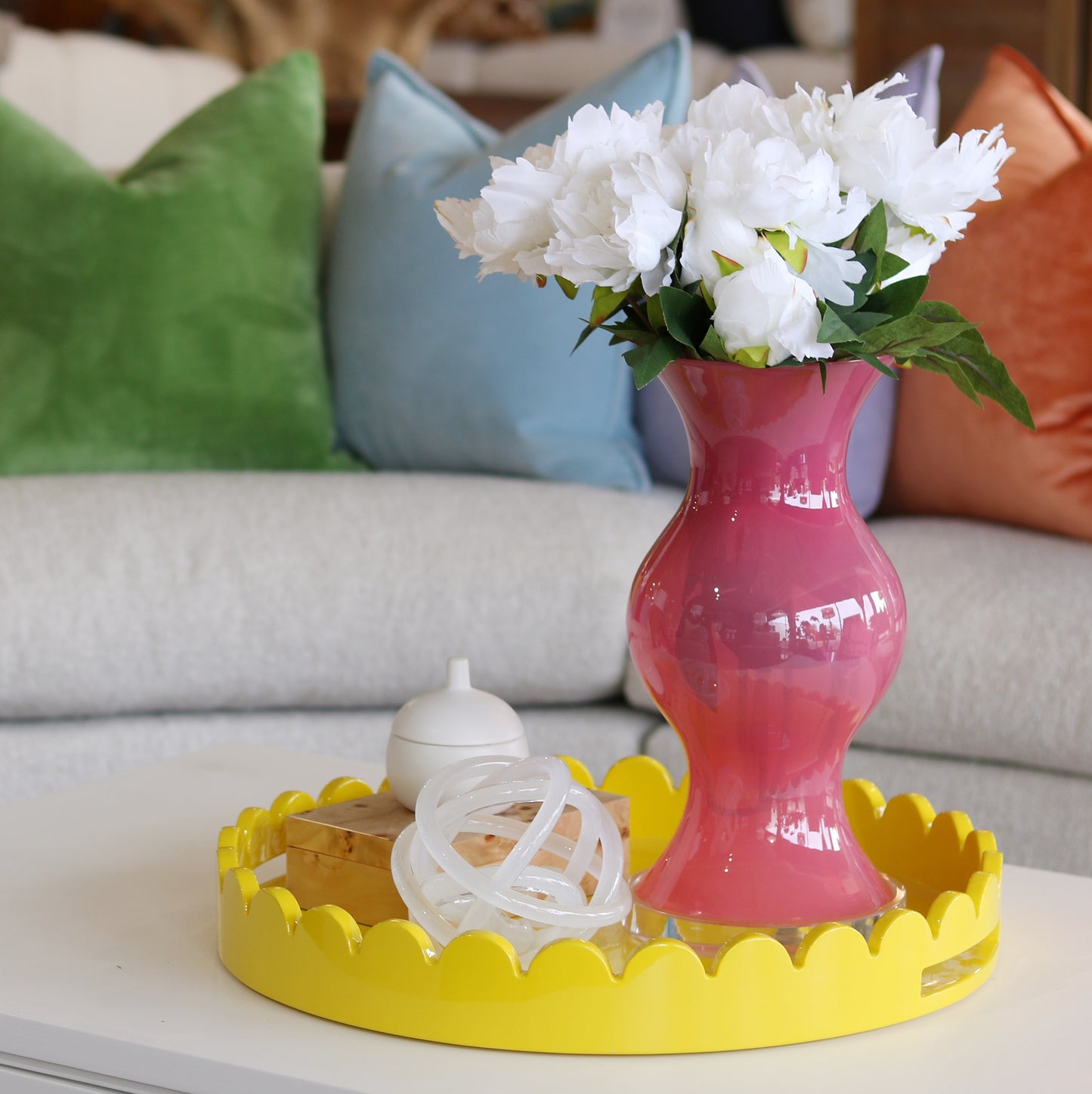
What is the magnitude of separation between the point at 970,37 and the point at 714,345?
11.4 feet

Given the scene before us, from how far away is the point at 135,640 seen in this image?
1.50 m

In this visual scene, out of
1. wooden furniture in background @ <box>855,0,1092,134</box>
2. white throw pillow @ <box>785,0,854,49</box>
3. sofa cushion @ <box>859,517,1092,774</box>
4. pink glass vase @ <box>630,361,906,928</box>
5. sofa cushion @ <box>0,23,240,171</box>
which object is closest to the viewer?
pink glass vase @ <box>630,361,906,928</box>

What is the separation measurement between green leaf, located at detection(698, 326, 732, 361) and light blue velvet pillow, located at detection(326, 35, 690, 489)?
106 centimetres

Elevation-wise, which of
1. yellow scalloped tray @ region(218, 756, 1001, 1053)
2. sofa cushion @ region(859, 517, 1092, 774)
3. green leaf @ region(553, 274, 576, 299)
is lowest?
sofa cushion @ region(859, 517, 1092, 774)

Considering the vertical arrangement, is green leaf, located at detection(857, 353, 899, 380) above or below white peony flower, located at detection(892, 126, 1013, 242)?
below

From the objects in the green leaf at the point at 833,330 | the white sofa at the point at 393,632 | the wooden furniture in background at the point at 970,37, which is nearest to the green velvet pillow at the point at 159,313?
the white sofa at the point at 393,632

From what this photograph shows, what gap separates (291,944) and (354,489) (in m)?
0.99

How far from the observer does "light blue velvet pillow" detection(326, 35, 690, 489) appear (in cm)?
184

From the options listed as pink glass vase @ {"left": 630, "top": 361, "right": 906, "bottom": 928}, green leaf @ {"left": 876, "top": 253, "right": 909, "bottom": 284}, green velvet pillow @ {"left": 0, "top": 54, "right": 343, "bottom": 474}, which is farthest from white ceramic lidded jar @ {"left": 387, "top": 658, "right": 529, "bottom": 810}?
green velvet pillow @ {"left": 0, "top": 54, "right": 343, "bottom": 474}

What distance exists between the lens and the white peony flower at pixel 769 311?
665 mm

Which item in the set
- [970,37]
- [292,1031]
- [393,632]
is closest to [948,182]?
[292,1031]

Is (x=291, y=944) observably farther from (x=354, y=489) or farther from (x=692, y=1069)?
(x=354, y=489)

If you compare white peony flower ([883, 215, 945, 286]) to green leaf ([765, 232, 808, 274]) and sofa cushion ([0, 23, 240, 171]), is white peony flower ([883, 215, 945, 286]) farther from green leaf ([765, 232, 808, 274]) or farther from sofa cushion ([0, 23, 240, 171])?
sofa cushion ([0, 23, 240, 171])

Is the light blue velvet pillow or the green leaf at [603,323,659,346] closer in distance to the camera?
the green leaf at [603,323,659,346]
